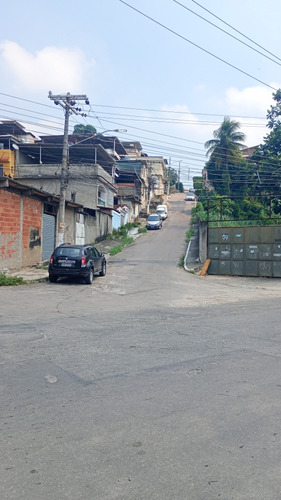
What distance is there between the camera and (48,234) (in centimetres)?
2617

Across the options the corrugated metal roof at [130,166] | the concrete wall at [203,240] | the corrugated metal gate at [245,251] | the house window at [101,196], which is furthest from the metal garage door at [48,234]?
the corrugated metal roof at [130,166]

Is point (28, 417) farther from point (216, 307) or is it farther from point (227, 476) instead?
point (216, 307)

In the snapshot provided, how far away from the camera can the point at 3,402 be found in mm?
4816

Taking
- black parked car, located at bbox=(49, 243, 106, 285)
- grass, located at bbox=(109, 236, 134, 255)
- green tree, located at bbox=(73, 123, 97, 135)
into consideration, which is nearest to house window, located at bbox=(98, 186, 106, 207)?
grass, located at bbox=(109, 236, 134, 255)

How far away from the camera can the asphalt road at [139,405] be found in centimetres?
334

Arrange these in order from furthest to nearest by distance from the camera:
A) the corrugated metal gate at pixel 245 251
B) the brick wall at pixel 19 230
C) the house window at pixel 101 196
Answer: the house window at pixel 101 196
the corrugated metal gate at pixel 245 251
the brick wall at pixel 19 230

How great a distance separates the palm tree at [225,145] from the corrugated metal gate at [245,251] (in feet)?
89.4

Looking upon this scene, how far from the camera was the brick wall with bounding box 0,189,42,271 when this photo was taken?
20.0m

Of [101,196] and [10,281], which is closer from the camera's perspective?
[10,281]

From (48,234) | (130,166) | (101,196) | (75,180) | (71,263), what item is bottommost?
(71,263)

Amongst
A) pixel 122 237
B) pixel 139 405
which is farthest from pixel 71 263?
pixel 122 237

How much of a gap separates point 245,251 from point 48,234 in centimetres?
1138

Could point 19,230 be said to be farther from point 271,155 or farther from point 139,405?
point 271,155

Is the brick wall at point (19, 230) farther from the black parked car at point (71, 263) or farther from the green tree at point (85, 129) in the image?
the green tree at point (85, 129)
